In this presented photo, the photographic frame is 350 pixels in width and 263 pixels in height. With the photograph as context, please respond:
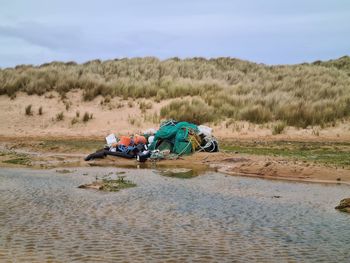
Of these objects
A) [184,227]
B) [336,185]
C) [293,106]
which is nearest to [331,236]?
[184,227]

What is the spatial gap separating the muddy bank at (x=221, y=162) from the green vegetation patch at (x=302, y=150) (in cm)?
3

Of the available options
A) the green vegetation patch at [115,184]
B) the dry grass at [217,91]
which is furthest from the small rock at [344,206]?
the dry grass at [217,91]

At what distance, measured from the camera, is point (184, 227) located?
6.34 metres

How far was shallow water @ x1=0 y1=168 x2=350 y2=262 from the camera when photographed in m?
5.12

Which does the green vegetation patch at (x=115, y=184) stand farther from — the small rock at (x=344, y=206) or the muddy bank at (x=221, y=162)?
the small rock at (x=344, y=206)

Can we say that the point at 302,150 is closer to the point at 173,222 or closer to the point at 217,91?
the point at 173,222

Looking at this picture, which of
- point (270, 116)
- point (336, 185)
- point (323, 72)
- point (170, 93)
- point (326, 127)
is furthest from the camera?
point (323, 72)

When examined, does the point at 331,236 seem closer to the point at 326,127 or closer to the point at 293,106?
the point at 326,127

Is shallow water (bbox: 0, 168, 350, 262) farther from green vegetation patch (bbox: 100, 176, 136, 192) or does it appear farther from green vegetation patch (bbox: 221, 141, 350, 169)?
green vegetation patch (bbox: 221, 141, 350, 169)

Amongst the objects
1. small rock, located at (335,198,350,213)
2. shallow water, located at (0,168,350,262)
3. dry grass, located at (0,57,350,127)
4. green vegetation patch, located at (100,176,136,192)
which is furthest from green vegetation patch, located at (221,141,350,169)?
green vegetation patch, located at (100,176,136,192)

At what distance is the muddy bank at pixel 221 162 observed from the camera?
1168cm

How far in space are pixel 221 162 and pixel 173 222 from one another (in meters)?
7.93

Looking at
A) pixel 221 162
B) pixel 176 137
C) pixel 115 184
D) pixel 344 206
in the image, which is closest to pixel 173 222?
pixel 344 206

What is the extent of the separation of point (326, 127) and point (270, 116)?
2.76 m
